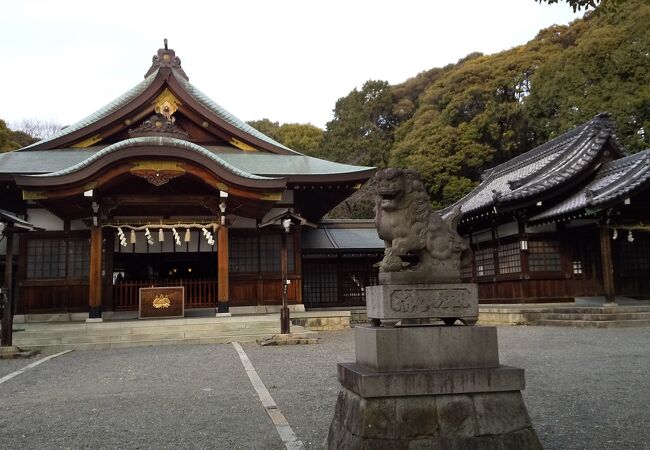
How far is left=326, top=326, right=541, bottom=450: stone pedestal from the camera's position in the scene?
3365 millimetres

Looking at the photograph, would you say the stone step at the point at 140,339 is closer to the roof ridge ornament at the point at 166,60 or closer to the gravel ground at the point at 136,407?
the gravel ground at the point at 136,407

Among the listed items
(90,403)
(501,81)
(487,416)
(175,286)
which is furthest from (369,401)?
(501,81)

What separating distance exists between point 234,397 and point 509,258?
12.7m

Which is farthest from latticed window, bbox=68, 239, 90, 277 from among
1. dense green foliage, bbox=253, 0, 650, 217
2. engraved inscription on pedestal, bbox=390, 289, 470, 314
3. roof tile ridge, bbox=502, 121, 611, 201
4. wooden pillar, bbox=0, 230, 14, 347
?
dense green foliage, bbox=253, 0, 650, 217

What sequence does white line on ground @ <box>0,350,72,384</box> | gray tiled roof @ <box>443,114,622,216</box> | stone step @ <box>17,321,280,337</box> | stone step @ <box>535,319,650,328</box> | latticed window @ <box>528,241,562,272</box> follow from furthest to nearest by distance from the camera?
latticed window @ <box>528,241,562,272</box>
gray tiled roof @ <box>443,114,622,216</box>
stone step @ <box>535,319,650,328</box>
stone step @ <box>17,321,280,337</box>
white line on ground @ <box>0,350,72,384</box>

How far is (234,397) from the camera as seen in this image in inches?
234

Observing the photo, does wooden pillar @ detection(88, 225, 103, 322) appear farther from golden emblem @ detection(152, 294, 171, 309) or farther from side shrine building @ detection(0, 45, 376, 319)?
golden emblem @ detection(152, 294, 171, 309)

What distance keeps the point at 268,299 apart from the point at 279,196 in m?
3.34

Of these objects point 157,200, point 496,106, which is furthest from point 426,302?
point 496,106

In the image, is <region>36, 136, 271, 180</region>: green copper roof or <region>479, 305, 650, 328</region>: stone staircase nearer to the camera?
<region>479, 305, 650, 328</region>: stone staircase

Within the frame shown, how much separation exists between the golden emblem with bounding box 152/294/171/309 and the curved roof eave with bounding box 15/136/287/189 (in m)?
3.66

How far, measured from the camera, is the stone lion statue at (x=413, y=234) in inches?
149

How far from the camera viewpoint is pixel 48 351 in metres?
10.8

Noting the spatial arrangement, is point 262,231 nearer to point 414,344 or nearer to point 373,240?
point 373,240
